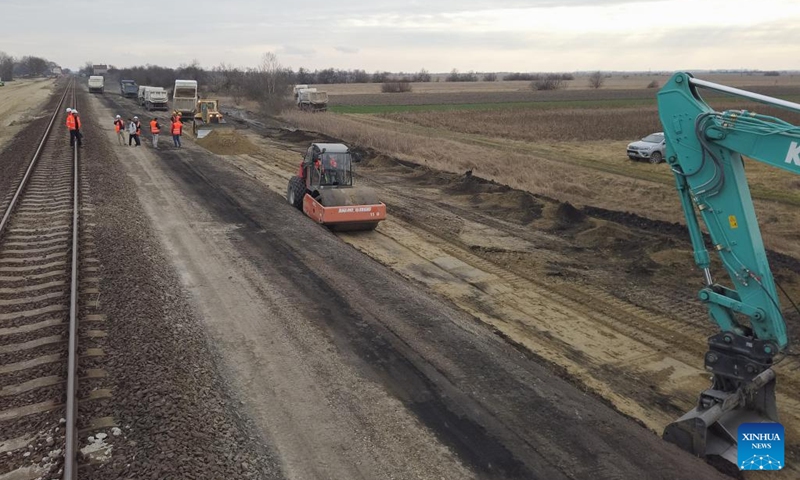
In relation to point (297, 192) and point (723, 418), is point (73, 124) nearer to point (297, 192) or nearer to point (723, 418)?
point (297, 192)

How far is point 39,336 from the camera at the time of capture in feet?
29.6

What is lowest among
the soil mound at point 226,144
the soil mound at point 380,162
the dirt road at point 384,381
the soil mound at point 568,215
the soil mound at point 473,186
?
the dirt road at point 384,381

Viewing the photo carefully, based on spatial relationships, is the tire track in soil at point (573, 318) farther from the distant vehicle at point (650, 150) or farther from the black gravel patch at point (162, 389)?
the distant vehicle at point (650, 150)

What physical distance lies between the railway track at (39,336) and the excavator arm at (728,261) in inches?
276

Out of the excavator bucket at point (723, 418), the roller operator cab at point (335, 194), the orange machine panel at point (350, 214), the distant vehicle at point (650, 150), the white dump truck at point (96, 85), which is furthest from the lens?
the white dump truck at point (96, 85)

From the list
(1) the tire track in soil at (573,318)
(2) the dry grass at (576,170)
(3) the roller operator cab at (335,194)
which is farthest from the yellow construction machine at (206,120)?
(1) the tire track in soil at (573,318)

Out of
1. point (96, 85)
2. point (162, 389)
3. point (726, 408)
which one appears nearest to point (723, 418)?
point (726, 408)

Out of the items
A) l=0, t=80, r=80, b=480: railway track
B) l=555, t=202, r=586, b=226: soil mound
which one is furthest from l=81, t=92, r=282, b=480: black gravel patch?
l=555, t=202, r=586, b=226: soil mound

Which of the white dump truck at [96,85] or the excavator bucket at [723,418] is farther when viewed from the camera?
the white dump truck at [96,85]

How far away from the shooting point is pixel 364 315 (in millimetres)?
10422

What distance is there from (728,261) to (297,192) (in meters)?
13.6

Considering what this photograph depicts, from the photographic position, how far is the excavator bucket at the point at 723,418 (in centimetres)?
672

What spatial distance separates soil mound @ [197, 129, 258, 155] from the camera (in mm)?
31062

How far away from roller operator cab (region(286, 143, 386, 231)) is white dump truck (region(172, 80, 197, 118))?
98.9 feet
